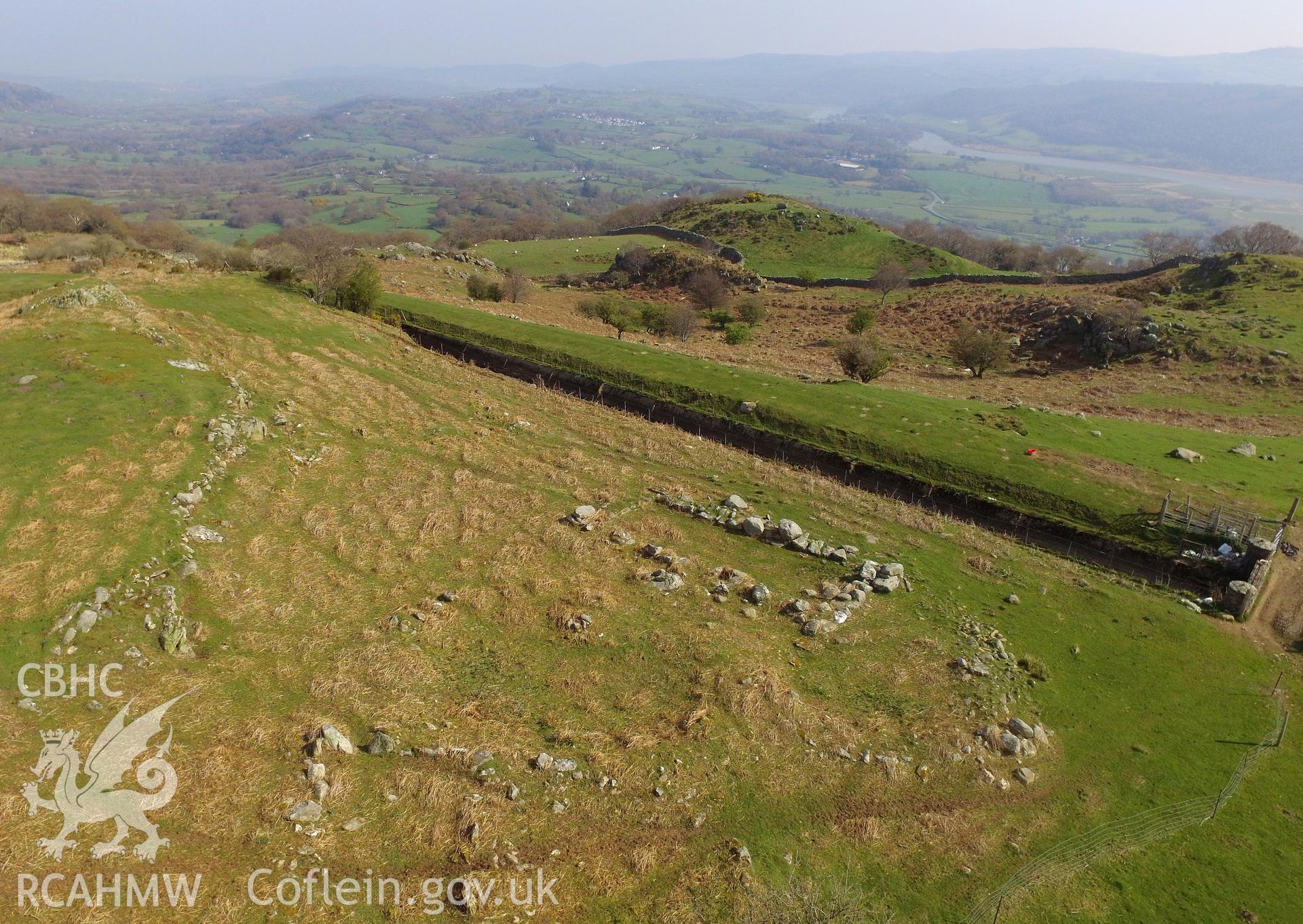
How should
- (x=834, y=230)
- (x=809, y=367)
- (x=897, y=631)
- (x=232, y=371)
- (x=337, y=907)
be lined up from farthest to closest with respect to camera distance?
(x=834, y=230) → (x=809, y=367) → (x=232, y=371) → (x=897, y=631) → (x=337, y=907)

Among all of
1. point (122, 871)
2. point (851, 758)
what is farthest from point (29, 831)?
point (851, 758)

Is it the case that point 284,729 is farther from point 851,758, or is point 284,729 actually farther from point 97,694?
point 851,758

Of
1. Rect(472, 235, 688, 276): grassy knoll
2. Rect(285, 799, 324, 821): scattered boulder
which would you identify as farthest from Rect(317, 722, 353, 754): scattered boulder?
Rect(472, 235, 688, 276): grassy knoll

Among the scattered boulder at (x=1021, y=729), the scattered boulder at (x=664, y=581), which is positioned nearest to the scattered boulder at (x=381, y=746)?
the scattered boulder at (x=664, y=581)

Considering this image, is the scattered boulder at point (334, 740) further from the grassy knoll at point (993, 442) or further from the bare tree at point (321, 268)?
the bare tree at point (321, 268)

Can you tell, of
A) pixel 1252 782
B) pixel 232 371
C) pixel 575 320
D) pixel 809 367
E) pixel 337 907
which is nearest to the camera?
pixel 337 907

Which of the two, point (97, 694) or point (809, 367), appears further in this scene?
point (809, 367)

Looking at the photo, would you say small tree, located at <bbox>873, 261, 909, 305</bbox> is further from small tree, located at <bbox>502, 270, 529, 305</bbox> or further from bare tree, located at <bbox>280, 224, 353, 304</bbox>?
bare tree, located at <bbox>280, 224, 353, 304</bbox>

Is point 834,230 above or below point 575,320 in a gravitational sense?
above
